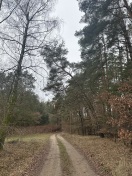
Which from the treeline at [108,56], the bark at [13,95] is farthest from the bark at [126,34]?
the bark at [13,95]

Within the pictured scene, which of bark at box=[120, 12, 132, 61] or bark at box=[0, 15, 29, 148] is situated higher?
bark at box=[120, 12, 132, 61]

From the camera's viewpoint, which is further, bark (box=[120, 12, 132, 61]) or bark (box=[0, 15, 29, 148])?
bark (box=[120, 12, 132, 61])

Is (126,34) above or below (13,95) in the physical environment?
above

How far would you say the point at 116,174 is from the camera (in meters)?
10.4

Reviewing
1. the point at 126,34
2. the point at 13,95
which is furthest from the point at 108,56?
the point at 13,95

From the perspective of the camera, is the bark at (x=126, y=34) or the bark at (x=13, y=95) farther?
the bark at (x=126, y=34)

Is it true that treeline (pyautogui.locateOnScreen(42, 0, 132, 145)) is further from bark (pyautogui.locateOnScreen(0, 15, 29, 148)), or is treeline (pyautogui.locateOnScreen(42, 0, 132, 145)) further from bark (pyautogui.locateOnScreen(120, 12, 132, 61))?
bark (pyautogui.locateOnScreen(0, 15, 29, 148))

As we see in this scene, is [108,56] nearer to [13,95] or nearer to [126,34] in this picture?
[126,34]

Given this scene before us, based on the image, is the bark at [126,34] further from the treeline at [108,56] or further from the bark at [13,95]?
the bark at [13,95]

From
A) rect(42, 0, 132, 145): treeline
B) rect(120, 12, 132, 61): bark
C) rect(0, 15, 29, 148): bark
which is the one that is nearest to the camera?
rect(42, 0, 132, 145): treeline

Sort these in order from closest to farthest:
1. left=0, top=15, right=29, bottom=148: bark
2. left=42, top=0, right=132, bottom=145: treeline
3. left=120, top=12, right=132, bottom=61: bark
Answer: left=42, top=0, right=132, bottom=145: treeline
left=0, top=15, right=29, bottom=148: bark
left=120, top=12, right=132, bottom=61: bark

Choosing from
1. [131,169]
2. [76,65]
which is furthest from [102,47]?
[131,169]

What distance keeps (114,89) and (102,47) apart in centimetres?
397

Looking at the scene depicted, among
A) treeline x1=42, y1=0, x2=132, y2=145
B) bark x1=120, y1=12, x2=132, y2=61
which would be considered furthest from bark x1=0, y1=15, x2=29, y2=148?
bark x1=120, y1=12, x2=132, y2=61
